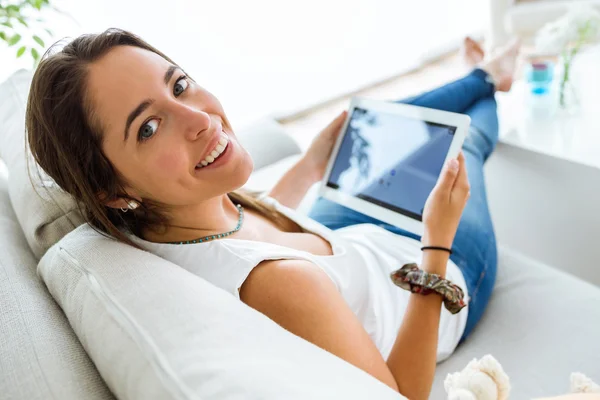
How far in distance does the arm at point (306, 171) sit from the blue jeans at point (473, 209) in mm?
69

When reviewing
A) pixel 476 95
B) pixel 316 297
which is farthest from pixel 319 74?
pixel 316 297

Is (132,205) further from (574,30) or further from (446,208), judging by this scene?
(574,30)

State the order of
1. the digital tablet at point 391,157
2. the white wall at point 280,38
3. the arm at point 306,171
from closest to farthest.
A: the digital tablet at point 391,157
the arm at point 306,171
the white wall at point 280,38

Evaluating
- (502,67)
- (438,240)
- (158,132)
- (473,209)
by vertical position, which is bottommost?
(473,209)

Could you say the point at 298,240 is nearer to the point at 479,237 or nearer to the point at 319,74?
the point at 479,237

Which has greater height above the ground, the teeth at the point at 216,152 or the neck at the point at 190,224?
the teeth at the point at 216,152

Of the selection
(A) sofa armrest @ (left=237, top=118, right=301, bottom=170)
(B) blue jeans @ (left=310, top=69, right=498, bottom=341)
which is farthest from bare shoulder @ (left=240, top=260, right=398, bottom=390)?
(A) sofa armrest @ (left=237, top=118, right=301, bottom=170)

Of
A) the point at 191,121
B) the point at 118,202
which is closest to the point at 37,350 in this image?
the point at 118,202

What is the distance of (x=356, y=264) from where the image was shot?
106 cm

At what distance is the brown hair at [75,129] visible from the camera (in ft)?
2.65

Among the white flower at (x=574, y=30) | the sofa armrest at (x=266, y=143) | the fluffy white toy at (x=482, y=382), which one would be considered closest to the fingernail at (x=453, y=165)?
the fluffy white toy at (x=482, y=382)

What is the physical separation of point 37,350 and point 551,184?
1.34 meters

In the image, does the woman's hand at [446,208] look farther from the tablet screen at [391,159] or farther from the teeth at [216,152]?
the teeth at [216,152]

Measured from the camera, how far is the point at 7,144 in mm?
1127
